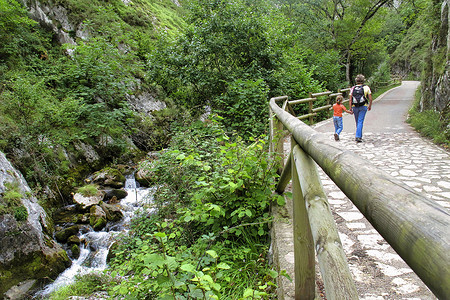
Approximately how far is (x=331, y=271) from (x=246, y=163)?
2011 millimetres

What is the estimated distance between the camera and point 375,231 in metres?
2.72

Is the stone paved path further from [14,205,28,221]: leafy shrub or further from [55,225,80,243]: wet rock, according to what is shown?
[55,225,80,243]: wet rock

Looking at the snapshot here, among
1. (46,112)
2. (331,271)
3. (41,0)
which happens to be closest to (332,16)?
(41,0)

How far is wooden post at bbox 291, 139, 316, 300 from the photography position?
154cm

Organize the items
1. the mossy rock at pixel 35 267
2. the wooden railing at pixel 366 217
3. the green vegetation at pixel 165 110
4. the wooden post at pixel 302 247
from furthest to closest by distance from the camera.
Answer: the mossy rock at pixel 35 267
the green vegetation at pixel 165 110
the wooden post at pixel 302 247
the wooden railing at pixel 366 217

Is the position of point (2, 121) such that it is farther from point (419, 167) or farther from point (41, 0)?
point (419, 167)

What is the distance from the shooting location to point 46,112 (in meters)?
6.88

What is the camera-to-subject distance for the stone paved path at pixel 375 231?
6.18 feet

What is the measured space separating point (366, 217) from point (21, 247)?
599 cm

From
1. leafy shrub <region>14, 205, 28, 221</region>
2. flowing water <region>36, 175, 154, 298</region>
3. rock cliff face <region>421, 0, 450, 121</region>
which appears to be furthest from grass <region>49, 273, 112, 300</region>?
rock cliff face <region>421, 0, 450, 121</region>

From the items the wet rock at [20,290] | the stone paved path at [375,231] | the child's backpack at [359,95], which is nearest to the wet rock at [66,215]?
the wet rock at [20,290]

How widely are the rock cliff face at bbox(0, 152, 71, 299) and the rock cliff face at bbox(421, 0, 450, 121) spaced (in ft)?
32.9

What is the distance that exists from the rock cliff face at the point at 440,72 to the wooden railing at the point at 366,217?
7.55 meters

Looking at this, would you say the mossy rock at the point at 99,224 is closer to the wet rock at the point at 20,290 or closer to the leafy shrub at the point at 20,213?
the leafy shrub at the point at 20,213
